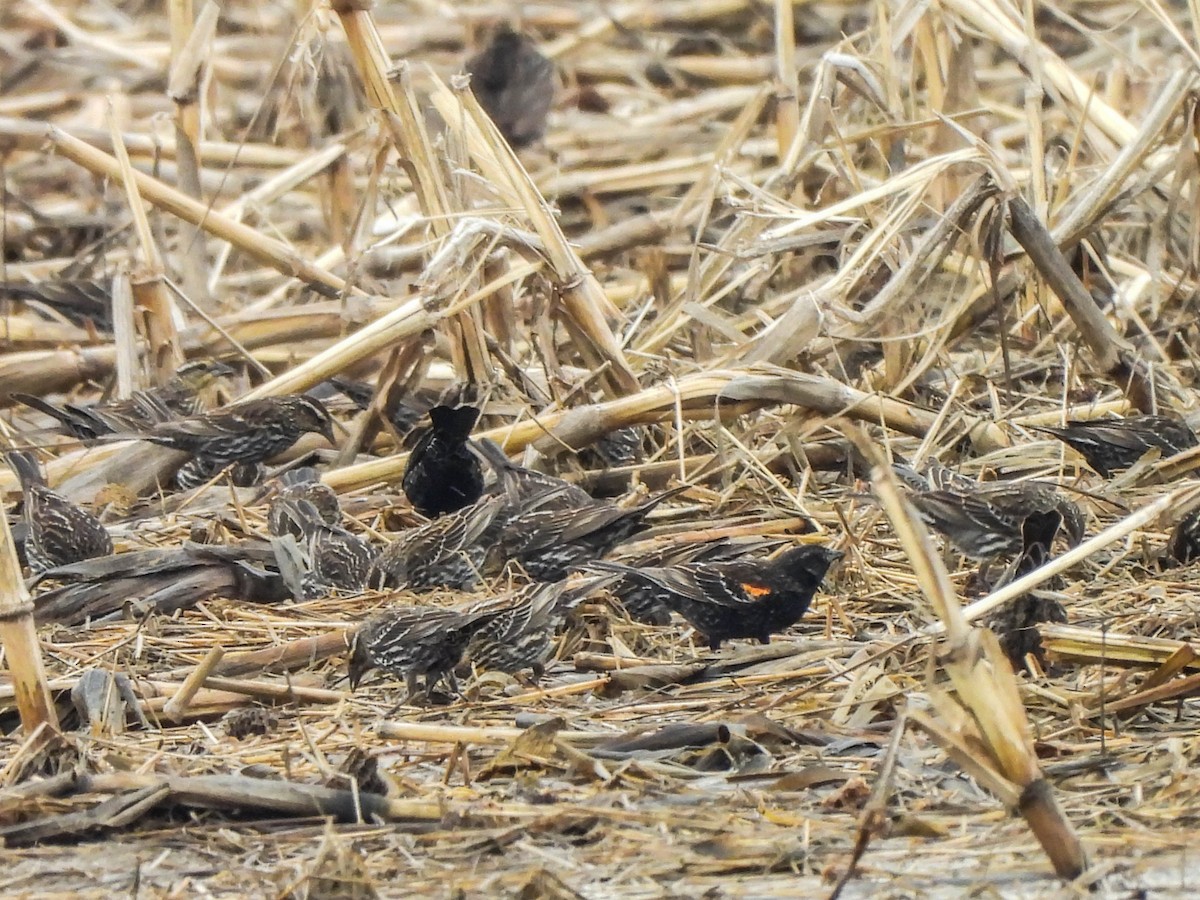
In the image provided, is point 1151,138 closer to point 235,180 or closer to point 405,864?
point 405,864

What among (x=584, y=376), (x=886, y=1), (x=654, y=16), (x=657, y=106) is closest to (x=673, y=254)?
(x=886, y=1)

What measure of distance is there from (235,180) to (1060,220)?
20.1 ft

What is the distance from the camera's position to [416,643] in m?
4.84

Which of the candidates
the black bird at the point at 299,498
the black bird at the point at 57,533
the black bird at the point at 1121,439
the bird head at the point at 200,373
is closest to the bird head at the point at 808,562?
the black bird at the point at 1121,439

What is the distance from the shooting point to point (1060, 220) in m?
7.04

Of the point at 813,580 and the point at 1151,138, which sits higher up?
the point at 1151,138

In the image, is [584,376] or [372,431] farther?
[372,431]

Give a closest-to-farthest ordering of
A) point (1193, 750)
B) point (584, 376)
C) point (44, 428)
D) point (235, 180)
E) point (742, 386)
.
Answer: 1. point (1193, 750)
2. point (742, 386)
3. point (584, 376)
4. point (44, 428)
5. point (235, 180)

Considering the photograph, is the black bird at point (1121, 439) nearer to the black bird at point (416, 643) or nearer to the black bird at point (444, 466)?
the black bird at point (444, 466)

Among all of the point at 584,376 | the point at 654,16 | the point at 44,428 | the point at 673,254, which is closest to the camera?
the point at 584,376

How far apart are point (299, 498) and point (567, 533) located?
40.5 inches

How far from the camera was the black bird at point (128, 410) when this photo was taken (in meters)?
7.27

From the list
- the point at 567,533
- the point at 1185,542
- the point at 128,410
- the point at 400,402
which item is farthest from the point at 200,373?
the point at 1185,542

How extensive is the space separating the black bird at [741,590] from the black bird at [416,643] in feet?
1.67
